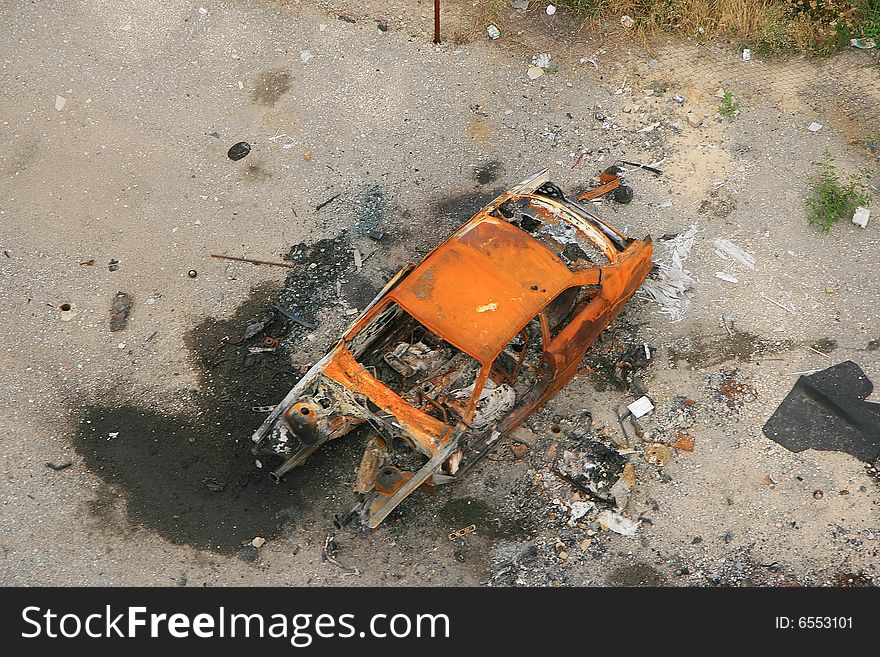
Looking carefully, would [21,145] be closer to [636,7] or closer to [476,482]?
[476,482]

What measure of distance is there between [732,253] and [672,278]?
75cm

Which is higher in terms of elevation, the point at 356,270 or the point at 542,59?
the point at 542,59

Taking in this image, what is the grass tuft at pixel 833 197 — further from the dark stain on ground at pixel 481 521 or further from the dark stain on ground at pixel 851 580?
the dark stain on ground at pixel 481 521

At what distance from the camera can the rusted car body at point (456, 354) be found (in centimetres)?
666

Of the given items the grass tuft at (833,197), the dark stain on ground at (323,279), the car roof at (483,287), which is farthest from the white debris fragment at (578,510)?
the grass tuft at (833,197)

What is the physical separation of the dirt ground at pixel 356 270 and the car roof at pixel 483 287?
1308 millimetres

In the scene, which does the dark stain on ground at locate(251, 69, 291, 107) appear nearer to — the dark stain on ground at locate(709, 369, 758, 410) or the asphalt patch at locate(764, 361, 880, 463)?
the dark stain on ground at locate(709, 369, 758, 410)

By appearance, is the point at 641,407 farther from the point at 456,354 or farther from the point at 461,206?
the point at 461,206

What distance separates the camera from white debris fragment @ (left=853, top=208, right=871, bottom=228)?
8.50 metres

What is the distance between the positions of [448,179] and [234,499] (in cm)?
427

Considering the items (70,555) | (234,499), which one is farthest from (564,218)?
(70,555)

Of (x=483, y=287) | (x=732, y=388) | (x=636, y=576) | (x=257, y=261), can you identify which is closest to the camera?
(x=636, y=576)

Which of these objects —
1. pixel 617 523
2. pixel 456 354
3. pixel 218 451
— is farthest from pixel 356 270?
pixel 617 523

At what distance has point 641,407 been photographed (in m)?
7.45
